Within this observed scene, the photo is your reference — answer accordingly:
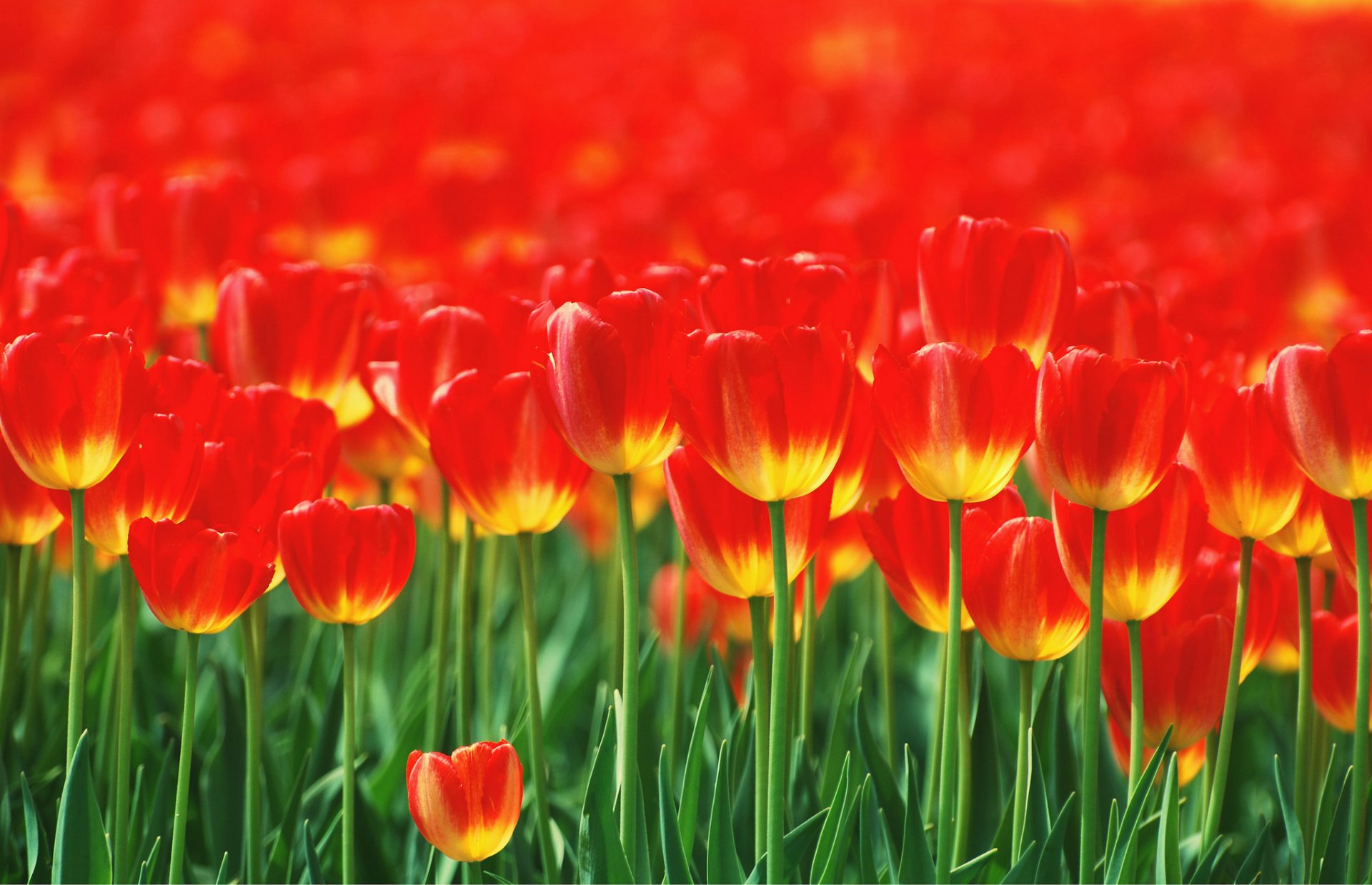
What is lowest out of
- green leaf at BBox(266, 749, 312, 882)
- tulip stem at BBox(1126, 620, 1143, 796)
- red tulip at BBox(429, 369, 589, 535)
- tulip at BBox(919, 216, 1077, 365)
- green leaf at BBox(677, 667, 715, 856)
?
green leaf at BBox(266, 749, 312, 882)

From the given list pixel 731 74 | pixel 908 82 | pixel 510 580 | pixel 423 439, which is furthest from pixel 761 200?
pixel 731 74

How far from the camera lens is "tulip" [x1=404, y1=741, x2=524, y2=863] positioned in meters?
0.88

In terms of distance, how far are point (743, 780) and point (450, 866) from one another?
0.81ft

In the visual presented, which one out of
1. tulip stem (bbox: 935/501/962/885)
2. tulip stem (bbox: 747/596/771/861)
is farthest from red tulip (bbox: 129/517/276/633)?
tulip stem (bbox: 935/501/962/885)

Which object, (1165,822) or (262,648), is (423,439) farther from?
(1165,822)

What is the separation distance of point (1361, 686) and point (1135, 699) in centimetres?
15

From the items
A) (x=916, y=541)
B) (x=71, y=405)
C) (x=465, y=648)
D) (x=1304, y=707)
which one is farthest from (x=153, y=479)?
(x=1304, y=707)

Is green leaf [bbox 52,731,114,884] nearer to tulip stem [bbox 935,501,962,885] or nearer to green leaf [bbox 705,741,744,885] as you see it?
green leaf [bbox 705,741,744,885]

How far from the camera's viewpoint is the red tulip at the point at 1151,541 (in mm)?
921

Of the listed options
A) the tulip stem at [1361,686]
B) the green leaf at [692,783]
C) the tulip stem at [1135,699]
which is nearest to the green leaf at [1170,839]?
the tulip stem at [1135,699]

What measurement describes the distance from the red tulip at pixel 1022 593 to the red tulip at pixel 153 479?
0.54 meters

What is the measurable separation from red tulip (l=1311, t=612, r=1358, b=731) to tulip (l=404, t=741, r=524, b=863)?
62 centimetres

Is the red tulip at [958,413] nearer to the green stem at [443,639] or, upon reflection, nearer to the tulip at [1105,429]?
the tulip at [1105,429]

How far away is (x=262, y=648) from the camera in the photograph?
3.73 ft
